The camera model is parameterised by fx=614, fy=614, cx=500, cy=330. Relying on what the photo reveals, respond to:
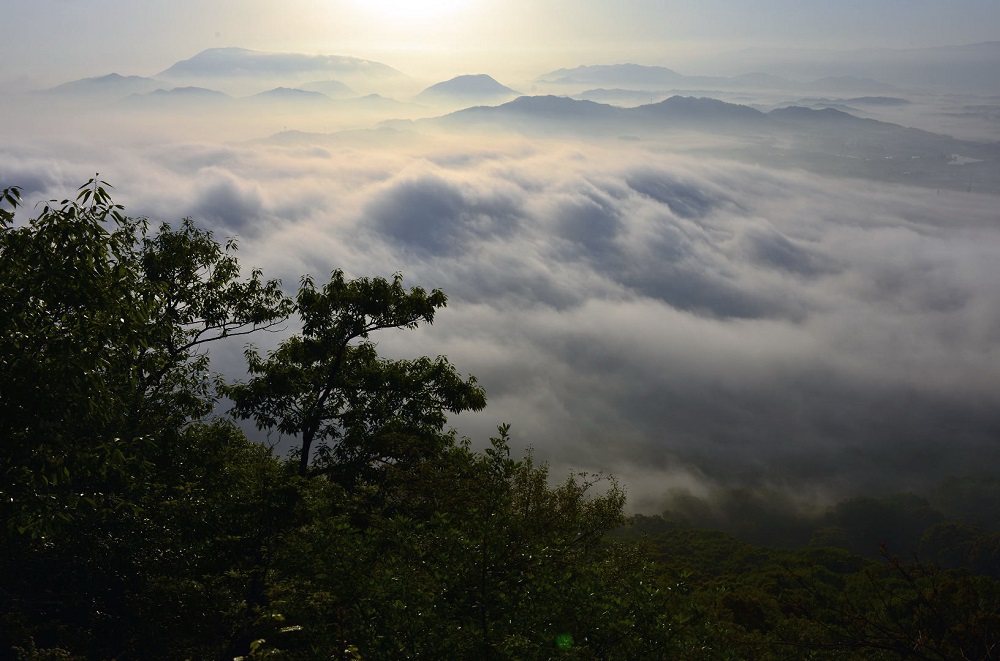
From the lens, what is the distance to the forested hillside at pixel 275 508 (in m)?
8.16

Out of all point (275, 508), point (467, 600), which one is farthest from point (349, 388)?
point (467, 600)

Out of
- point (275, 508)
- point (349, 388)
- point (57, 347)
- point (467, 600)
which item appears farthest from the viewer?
point (349, 388)

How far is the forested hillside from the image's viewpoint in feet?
26.8

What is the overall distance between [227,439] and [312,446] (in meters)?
4.83

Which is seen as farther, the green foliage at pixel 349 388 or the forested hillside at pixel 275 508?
the green foliage at pixel 349 388

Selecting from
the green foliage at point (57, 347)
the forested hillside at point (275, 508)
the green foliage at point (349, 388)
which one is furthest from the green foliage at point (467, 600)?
the green foliage at point (349, 388)

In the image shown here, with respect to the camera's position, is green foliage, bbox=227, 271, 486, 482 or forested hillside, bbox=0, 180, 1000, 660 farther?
green foliage, bbox=227, 271, 486, 482

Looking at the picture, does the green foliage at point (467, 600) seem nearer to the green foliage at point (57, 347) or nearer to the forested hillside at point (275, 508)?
the forested hillside at point (275, 508)

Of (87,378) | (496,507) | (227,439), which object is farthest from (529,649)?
(227,439)

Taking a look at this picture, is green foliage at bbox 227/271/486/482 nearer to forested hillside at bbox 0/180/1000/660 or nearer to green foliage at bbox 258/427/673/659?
forested hillside at bbox 0/180/1000/660

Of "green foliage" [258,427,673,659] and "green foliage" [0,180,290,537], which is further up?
"green foliage" [0,180,290,537]

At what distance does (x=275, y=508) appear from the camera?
1525 cm

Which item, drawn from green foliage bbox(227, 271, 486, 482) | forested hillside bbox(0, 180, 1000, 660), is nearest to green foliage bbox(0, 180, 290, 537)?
forested hillside bbox(0, 180, 1000, 660)

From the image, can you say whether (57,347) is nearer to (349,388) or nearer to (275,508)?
(275,508)
